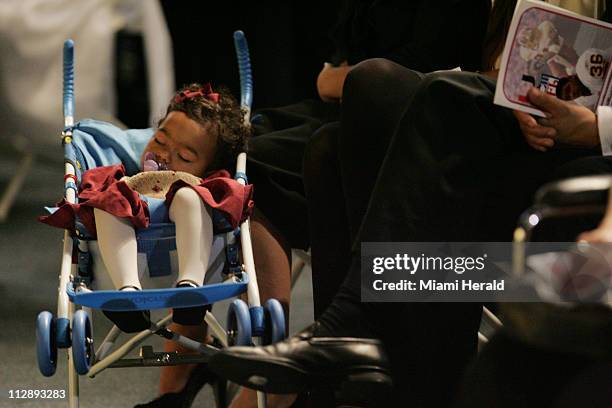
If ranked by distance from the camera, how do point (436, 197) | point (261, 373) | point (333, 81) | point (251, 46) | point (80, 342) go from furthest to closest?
1. point (251, 46)
2. point (333, 81)
3. point (80, 342)
4. point (436, 197)
5. point (261, 373)

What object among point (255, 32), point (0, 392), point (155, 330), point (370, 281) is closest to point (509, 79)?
point (370, 281)

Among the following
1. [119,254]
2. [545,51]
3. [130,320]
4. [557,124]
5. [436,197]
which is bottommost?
[130,320]

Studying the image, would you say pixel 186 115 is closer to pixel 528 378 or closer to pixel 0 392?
pixel 0 392

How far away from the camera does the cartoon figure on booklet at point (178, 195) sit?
1835 mm

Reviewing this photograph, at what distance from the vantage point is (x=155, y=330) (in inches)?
72.1

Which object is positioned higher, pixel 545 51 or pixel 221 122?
pixel 545 51

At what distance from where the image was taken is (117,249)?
1832mm

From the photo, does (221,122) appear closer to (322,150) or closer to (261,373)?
(322,150)

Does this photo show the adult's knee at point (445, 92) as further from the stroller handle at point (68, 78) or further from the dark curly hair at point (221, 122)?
the stroller handle at point (68, 78)

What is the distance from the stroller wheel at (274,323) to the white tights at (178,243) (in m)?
0.14

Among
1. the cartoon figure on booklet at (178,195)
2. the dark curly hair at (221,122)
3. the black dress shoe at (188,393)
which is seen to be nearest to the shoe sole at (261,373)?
the cartoon figure on booklet at (178,195)

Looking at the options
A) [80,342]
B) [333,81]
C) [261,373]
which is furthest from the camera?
[333,81]

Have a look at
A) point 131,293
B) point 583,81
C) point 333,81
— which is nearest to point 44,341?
point 131,293

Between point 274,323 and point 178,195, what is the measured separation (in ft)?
0.98
